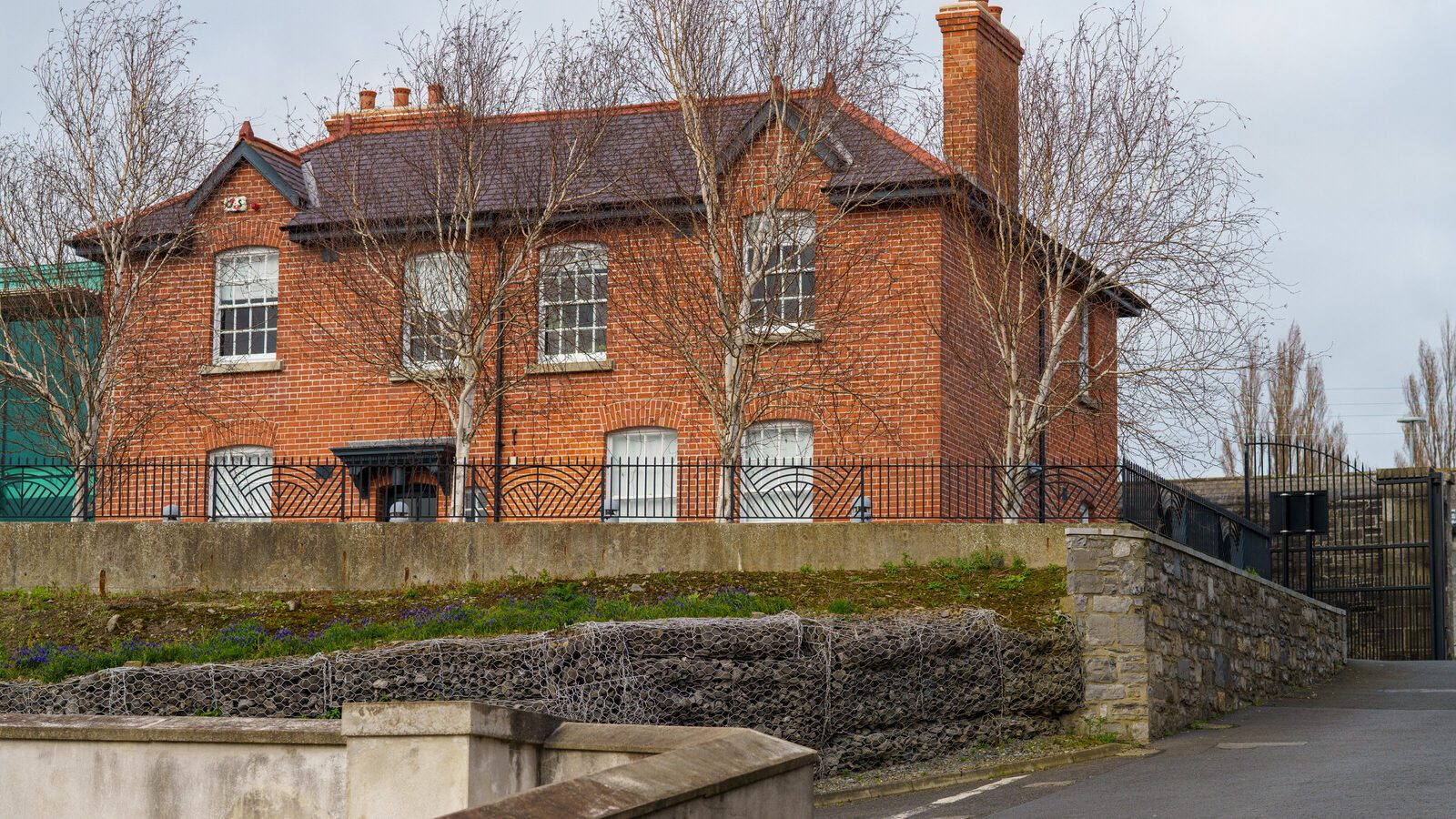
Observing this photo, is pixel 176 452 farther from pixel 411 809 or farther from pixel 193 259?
pixel 411 809

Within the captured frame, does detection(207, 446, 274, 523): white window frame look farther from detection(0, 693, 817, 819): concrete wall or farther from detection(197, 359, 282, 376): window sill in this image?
detection(0, 693, 817, 819): concrete wall

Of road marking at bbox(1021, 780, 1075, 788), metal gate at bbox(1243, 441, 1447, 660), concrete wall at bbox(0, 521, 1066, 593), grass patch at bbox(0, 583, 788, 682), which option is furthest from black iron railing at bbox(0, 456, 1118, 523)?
metal gate at bbox(1243, 441, 1447, 660)

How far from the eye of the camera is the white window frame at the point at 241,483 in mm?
20122

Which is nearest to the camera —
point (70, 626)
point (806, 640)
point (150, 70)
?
point (806, 640)

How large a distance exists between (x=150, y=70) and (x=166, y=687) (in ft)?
36.3

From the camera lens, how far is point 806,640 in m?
15.1

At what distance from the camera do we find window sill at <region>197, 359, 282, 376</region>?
25.1 meters

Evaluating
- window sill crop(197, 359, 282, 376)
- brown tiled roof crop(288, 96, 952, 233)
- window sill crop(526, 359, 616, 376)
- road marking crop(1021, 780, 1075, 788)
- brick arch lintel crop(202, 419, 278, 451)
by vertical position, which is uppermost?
brown tiled roof crop(288, 96, 952, 233)

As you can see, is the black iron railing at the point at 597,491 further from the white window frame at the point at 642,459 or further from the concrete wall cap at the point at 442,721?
the concrete wall cap at the point at 442,721

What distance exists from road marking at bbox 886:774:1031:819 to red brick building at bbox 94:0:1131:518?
691cm

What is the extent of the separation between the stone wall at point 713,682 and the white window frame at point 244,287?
1163 centimetres

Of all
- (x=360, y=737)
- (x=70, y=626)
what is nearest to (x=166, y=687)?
(x=70, y=626)

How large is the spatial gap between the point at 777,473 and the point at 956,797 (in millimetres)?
7651

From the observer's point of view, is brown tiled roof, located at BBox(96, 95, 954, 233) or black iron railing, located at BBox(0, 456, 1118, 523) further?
brown tiled roof, located at BBox(96, 95, 954, 233)
